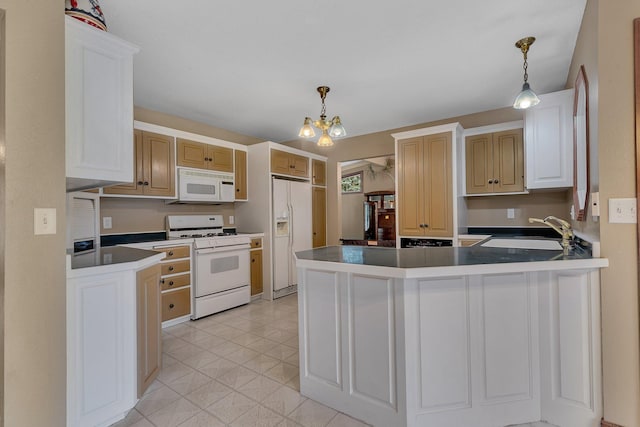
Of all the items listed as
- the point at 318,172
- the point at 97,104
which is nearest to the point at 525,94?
the point at 97,104

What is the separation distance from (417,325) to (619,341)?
1.04 metres

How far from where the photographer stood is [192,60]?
2521mm

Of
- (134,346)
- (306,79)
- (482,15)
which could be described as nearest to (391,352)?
(134,346)

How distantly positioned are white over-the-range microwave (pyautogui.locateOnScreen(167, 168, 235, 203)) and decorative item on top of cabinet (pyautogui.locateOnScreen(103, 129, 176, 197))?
0.37 feet

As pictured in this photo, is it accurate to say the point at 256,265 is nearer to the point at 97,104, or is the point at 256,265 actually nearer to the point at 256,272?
the point at 256,272

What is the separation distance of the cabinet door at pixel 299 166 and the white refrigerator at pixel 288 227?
0.15 m

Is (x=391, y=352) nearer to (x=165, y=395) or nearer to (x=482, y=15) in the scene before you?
(x=165, y=395)

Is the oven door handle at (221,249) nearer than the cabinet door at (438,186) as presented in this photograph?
Yes

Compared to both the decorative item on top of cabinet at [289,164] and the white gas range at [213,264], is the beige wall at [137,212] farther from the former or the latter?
the decorative item on top of cabinet at [289,164]

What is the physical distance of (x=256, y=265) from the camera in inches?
166

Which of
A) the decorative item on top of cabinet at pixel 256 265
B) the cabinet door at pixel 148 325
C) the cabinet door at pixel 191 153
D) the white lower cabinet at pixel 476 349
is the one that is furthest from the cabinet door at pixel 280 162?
the white lower cabinet at pixel 476 349

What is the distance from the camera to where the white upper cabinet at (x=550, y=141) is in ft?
8.29

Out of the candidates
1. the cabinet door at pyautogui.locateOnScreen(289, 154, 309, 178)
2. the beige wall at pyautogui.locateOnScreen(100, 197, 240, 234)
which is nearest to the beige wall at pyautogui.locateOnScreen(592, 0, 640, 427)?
the cabinet door at pyautogui.locateOnScreen(289, 154, 309, 178)

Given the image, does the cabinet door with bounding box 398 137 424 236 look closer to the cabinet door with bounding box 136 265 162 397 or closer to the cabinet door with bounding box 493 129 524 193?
the cabinet door with bounding box 493 129 524 193
